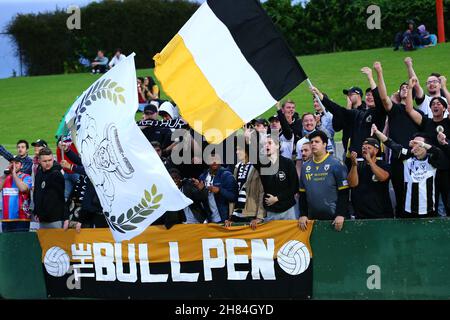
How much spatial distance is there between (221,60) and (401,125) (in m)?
2.58

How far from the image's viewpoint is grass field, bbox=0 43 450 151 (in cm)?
2487

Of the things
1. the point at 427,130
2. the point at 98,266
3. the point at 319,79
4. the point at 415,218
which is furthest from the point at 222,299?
the point at 319,79

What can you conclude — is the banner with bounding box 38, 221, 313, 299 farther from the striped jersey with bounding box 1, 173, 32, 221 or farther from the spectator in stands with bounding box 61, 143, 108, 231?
the striped jersey with bounding box 1, 173, 32, 221

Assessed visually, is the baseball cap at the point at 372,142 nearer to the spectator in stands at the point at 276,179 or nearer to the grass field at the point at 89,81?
the spectator in stands at the point at 276,179

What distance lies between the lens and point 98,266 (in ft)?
37.6

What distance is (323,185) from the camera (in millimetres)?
10641

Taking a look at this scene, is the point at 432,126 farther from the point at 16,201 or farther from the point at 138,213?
the point at 16,201

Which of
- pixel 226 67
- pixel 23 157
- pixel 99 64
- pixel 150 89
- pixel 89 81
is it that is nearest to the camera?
pixel 226 67

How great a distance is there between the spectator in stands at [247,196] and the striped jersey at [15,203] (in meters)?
3.26

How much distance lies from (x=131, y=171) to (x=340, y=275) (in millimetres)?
2606

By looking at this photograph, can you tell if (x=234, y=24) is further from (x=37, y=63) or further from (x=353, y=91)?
(x=37, y=63)

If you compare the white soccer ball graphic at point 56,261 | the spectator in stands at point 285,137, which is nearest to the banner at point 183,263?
the white soccer ball graphic at point 56,261

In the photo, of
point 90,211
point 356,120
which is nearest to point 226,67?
point 356,120

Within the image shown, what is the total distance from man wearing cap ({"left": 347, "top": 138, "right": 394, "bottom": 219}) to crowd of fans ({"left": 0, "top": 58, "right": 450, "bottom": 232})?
11 millimetres
